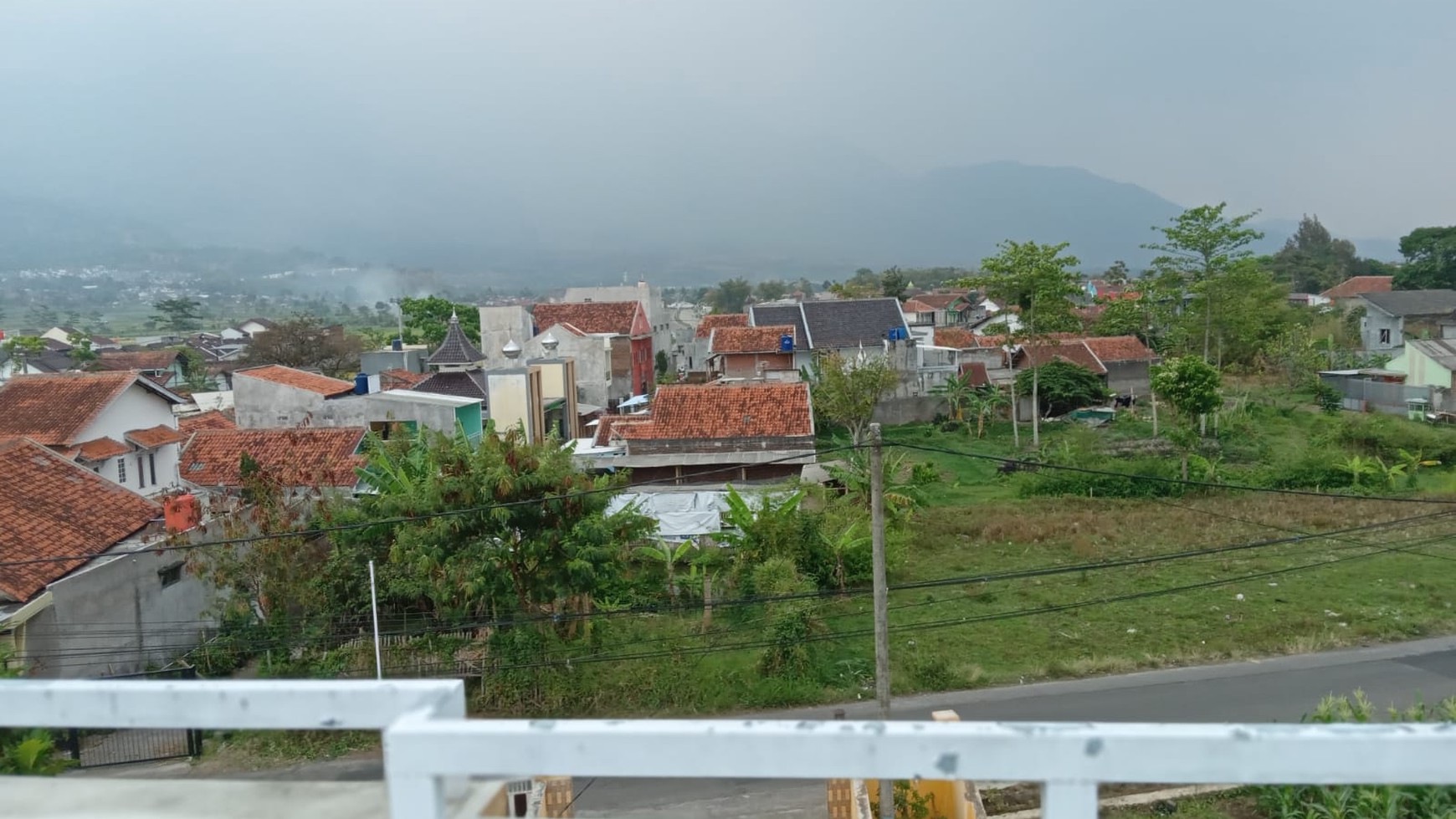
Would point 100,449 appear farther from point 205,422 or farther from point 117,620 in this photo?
point 117,620

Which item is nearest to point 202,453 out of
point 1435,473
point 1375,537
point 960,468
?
point 960,468

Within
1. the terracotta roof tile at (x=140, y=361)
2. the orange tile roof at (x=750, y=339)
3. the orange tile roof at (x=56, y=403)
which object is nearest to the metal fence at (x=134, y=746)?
the orange tile roof at (x=56, y=403)

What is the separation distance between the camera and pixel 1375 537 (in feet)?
63.0

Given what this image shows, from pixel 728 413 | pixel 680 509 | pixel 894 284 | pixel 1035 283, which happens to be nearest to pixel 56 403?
pixel 680 509

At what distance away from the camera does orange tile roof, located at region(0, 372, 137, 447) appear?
18859 millimetres

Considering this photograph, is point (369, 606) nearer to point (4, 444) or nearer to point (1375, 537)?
point (4, 444)

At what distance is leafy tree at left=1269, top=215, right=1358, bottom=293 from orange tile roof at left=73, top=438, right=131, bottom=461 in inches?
2637

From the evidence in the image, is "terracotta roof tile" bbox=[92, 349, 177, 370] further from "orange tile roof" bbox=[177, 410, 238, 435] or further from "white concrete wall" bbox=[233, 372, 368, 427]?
"white concrete wall" bbox=[233, 372, 368, 427]

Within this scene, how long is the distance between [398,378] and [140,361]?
2303 cm

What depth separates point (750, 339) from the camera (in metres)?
36.5

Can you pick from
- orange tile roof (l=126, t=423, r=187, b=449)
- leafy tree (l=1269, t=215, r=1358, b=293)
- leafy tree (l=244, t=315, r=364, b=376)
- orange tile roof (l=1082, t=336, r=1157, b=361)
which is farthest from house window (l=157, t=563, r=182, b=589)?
leafy tree (l=1269, t=215, r=1358, b=293)

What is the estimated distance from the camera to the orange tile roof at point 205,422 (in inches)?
979

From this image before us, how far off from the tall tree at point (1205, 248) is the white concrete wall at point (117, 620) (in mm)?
29145

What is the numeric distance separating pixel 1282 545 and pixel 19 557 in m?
20.7
